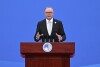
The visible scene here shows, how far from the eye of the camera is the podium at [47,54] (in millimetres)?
2119

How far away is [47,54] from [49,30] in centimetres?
46

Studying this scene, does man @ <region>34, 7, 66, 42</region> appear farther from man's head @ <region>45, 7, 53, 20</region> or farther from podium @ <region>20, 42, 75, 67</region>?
podium @ <region>20, 42, 75, 67</region>

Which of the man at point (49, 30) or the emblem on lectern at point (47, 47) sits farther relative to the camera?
the man at point (49, 30)

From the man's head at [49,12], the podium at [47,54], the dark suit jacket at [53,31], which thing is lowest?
the podium at [47,54]

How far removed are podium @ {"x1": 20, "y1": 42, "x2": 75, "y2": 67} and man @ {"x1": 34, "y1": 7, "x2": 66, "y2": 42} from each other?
0.28 meters

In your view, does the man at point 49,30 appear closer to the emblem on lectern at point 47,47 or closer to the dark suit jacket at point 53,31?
the dark suit jacket at point 53,31

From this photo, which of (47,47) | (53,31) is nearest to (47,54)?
(47,47)

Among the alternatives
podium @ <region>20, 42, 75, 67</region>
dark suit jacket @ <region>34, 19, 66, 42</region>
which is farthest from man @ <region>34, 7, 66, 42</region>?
podium @ <region>20, 42, 75, 67</region>

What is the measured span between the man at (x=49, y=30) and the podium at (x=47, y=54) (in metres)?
0.28

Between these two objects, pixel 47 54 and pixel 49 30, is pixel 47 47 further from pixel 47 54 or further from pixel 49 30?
pixel 49 30

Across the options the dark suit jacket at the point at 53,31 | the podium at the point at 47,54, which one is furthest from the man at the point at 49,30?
the podium at the point at 47,54

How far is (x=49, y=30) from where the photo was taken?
2566 mm

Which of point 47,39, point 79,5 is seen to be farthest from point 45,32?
point 79,5

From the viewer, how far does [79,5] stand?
365cm
